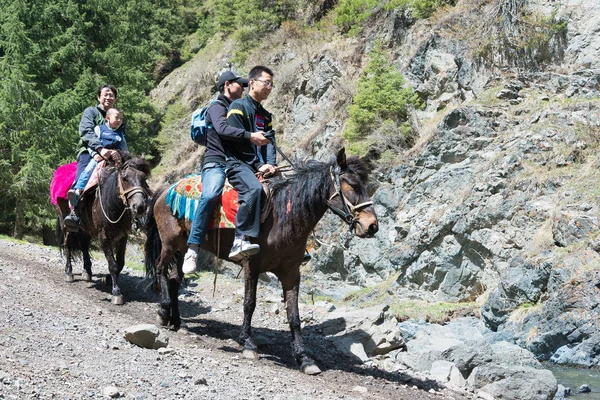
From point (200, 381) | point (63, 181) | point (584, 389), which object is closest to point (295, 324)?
point (200, 381)

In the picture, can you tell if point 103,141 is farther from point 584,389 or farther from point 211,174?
point 584,389

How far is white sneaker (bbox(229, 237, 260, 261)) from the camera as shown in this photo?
6.67 metres

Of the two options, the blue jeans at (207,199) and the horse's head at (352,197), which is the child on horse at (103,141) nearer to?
the blue jeans at (207,199)

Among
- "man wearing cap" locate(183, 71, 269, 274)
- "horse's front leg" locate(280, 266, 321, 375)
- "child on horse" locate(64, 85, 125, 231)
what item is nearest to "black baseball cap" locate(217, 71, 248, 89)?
"man wearing cap" locate(183, 71, 269, 274)

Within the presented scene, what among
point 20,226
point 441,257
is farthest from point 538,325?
point 20,226

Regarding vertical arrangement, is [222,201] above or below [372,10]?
below

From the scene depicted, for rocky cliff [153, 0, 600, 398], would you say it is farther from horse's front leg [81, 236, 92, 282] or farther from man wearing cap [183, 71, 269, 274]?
horse's front leg [81, 236, 92, 282]

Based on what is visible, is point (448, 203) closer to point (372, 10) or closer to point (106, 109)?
point (106, 109)

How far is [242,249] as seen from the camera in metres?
6.68

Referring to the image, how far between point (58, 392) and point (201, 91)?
3035 cm

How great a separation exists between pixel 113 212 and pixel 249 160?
3212 mm

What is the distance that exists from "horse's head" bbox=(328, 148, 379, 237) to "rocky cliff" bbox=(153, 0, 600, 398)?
2.67 m

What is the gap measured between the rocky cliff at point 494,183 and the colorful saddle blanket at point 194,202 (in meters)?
2.45

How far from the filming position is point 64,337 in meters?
6.38
